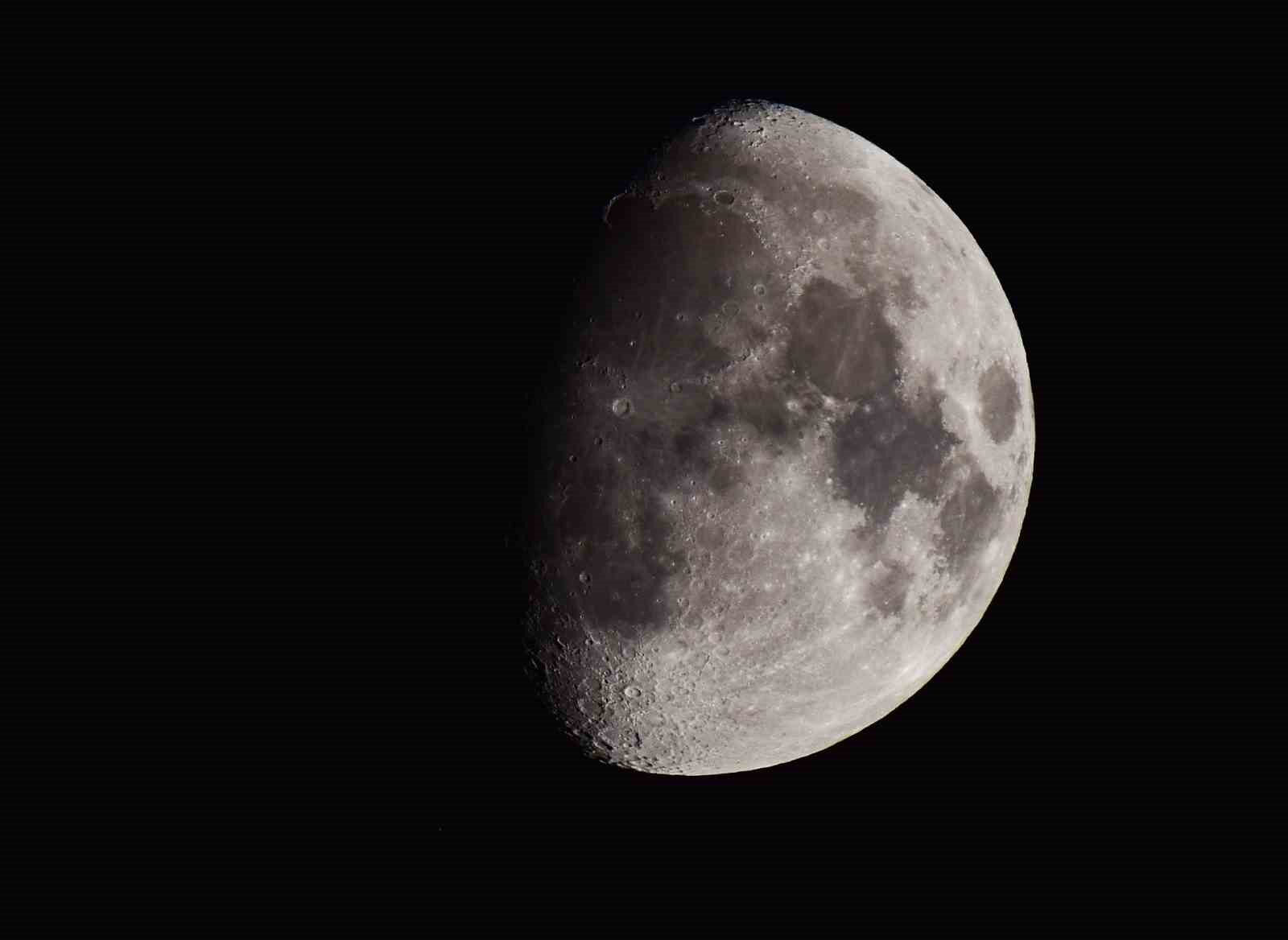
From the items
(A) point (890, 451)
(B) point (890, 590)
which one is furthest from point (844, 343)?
(B) point (890, 590)

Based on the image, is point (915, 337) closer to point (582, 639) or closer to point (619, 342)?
point (619, 342)

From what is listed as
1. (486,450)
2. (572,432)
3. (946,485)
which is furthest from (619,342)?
(946,485)

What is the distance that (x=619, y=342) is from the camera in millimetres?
3391

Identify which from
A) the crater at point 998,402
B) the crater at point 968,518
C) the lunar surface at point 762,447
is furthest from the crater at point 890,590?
the crater at point 998,402

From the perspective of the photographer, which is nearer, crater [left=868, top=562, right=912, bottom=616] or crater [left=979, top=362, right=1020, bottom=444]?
crater [left=868, top=562, right=912, bottom=616]

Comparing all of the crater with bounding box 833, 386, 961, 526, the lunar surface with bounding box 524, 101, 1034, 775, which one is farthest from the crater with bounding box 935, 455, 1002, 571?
the crater with bounding box 833, 386, 961, 526

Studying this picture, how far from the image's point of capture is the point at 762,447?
131 inches

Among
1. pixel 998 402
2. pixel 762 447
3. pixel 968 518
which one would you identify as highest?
pixel 998 402

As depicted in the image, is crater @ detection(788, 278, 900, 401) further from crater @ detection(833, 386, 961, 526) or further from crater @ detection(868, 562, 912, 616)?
crater @ detection(868, 562, 912, 616)

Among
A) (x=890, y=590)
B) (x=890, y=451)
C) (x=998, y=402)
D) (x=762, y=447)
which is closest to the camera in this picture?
(x=762, y=447)

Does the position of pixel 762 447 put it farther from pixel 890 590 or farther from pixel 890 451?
pixel 890 590

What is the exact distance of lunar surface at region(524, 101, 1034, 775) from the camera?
11.0 ft

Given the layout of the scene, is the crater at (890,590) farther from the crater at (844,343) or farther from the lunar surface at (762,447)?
the crater at (844,343)

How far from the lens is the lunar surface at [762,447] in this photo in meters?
3.35
